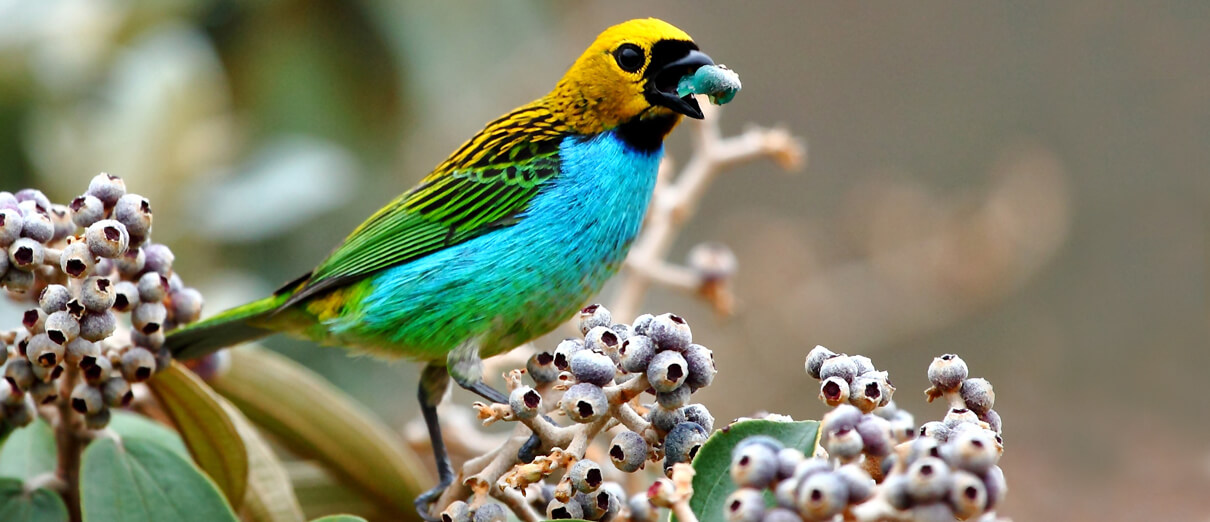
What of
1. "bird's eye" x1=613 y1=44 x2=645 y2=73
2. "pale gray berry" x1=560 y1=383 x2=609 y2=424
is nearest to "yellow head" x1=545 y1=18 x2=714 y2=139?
"bird's eye" x1=613 y1=44 x2=645 y2=73

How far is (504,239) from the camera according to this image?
2.27m

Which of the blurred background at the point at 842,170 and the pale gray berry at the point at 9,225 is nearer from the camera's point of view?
the pale gray berry at the point at 9,225

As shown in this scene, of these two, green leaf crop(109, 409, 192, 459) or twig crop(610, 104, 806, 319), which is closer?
green leaf crop(109, 409, 192, 459)

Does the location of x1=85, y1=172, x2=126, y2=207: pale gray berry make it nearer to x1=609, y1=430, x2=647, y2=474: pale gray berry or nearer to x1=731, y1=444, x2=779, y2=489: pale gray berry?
x1=609, y1=430, x2=647, y2=474: pale gray berry

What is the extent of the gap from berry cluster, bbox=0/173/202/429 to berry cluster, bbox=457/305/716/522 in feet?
1.84

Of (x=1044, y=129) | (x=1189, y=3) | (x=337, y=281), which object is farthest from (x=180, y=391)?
(x=1189, y=3)

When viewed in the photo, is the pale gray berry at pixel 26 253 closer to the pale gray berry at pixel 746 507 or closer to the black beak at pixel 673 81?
the pale gray berry at pixel 746 507

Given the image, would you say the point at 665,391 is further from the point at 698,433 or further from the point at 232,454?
the point at 232,454

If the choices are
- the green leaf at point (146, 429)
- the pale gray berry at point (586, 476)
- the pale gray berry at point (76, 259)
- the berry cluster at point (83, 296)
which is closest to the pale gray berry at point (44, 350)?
the berry cluster at point (83, 296)

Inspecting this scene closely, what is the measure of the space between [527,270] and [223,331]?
1.93 ft

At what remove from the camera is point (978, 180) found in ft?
23.7

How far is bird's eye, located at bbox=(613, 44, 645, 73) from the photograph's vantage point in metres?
2.26

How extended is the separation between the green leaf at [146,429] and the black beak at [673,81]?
1088mm

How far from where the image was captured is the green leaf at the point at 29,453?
72.1 inches
